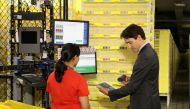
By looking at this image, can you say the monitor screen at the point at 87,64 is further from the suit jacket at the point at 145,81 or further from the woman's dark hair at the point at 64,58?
the woman's dark hair at the point at 64,58

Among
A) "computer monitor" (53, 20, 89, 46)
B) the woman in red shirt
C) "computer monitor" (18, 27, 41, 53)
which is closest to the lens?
the woman in red shirt

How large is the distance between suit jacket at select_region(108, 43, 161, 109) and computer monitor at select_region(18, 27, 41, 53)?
8.18ft

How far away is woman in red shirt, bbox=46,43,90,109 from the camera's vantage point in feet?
10.6

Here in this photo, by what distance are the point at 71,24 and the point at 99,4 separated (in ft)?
1.71

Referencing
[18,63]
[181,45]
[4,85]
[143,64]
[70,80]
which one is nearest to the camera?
[70,80]

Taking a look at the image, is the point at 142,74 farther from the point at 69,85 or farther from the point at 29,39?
the point at 29,39

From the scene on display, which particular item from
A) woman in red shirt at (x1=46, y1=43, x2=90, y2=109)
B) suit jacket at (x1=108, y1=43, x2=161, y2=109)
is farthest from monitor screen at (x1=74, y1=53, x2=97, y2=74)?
woman in red shirt at (x1=46, y1=43, x2=90, y2=109)

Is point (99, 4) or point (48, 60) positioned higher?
point (99, 4)

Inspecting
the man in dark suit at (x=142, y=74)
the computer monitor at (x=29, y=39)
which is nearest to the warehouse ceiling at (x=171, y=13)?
the computer monitor at (x=29, y=39)

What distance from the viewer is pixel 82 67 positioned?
490 cm

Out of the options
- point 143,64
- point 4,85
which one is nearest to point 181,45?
point 4,85

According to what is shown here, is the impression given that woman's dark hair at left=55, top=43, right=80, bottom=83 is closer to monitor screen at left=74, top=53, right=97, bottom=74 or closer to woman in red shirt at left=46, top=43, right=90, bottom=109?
woman in red shirt at left=46, top=43, right=90, bottom=109

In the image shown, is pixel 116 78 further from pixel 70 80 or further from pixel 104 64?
pixel 70 80

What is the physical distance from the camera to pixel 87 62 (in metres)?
4.93
